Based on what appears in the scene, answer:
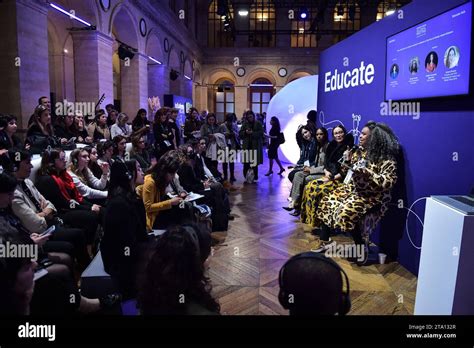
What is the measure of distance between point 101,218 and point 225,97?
2101cm

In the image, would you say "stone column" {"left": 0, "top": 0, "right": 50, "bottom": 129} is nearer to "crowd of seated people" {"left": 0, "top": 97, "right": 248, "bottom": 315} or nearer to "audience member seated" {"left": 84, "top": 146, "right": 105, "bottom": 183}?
"crowd of seated people" {"left": 0, "top": 97, "right": 248, "bottom": 315}

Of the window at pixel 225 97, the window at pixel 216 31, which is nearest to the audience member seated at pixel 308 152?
the window at pixel 225 97

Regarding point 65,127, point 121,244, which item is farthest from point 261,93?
point 121,244

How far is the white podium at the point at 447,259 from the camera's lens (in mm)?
2164

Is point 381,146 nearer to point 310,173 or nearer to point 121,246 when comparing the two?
point 310,173

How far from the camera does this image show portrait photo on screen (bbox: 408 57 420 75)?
135 inches

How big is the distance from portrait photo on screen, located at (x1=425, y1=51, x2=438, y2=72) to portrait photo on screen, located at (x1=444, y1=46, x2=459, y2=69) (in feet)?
0.47

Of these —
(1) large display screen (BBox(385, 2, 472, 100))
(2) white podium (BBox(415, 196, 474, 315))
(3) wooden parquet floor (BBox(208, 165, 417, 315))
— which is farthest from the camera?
(3) wooden parquet floor (BBox(208, 165, 417, 315))

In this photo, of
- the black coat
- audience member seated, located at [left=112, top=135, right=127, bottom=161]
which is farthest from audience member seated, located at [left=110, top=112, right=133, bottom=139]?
the black coat

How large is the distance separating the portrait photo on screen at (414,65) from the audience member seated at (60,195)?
3.31 meters

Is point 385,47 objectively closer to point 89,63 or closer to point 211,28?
point 89,63

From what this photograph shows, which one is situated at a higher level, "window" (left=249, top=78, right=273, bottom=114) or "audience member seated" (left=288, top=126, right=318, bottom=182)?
"window" (left=249, top=78, right=273, bottom=114)

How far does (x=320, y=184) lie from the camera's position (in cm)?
470

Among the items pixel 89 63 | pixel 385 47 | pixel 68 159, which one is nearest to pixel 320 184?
pixel 385 47
